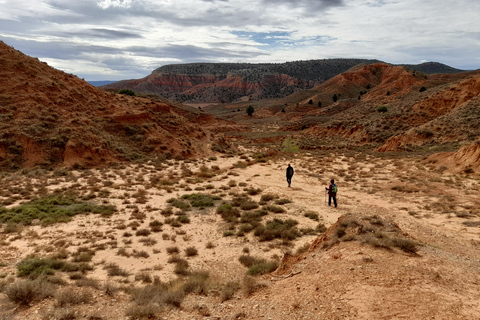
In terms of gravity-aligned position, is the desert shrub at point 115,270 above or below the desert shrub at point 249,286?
below

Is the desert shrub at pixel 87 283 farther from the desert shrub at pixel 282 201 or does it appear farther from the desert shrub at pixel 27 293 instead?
the desert shrub at pixel 282 201

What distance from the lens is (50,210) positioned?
40.1 feet

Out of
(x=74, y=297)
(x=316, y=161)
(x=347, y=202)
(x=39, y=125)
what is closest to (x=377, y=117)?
(x=316, y=161)

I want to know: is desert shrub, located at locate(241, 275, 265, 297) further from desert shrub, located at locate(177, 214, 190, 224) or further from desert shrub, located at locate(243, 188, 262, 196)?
desert shrub, located at locate(243, 188, 262, 196)

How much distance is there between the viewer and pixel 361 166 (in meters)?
23.0

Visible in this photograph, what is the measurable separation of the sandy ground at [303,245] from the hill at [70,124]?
401 cm

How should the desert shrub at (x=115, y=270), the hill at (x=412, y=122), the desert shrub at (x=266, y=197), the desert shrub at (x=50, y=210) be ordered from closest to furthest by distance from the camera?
the desert shrub at (x=115, y=270), the desert shrub at (x=50, y=210), the desert shrub at (x=266, y=197), the hill at (x=412, y=122)

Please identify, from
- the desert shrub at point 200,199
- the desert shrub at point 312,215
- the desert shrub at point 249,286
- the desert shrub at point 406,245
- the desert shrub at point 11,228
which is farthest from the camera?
the desert shrub at point 200,199

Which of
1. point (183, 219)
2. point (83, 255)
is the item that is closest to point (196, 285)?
point (83, 255)

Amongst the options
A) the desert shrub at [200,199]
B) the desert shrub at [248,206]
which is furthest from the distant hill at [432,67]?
the desert shrub at [248,206]

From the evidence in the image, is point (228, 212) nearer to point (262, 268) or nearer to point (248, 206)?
point (248, 206)

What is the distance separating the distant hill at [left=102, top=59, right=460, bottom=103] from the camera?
130 m

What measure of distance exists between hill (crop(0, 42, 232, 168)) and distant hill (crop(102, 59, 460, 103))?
95115mm

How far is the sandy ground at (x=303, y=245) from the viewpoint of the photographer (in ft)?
16.6
